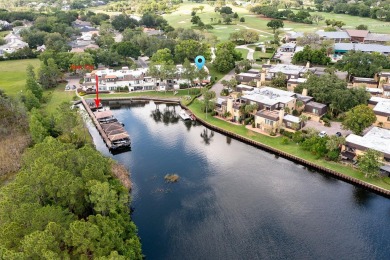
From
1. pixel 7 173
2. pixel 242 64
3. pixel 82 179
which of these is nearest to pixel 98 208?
pixel 82 179

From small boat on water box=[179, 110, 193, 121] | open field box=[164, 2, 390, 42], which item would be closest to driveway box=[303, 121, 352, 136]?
small boat on water box=[179, 110, 193, 121]

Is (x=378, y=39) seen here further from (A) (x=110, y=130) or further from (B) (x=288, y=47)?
(A) (x=110, y=130)

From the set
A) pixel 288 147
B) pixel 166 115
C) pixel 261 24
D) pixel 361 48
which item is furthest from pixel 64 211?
pixel 261 24

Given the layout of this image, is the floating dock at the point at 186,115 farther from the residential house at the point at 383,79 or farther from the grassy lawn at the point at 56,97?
the residential house at the point at 383,79

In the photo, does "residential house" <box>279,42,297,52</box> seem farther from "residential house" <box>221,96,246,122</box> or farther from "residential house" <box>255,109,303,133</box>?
"residential house" <box>255,109,303,133</box>

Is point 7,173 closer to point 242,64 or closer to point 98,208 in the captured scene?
point 98,208

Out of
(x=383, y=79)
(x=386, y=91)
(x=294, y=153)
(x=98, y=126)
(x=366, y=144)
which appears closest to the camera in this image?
(x=366, y=144)
